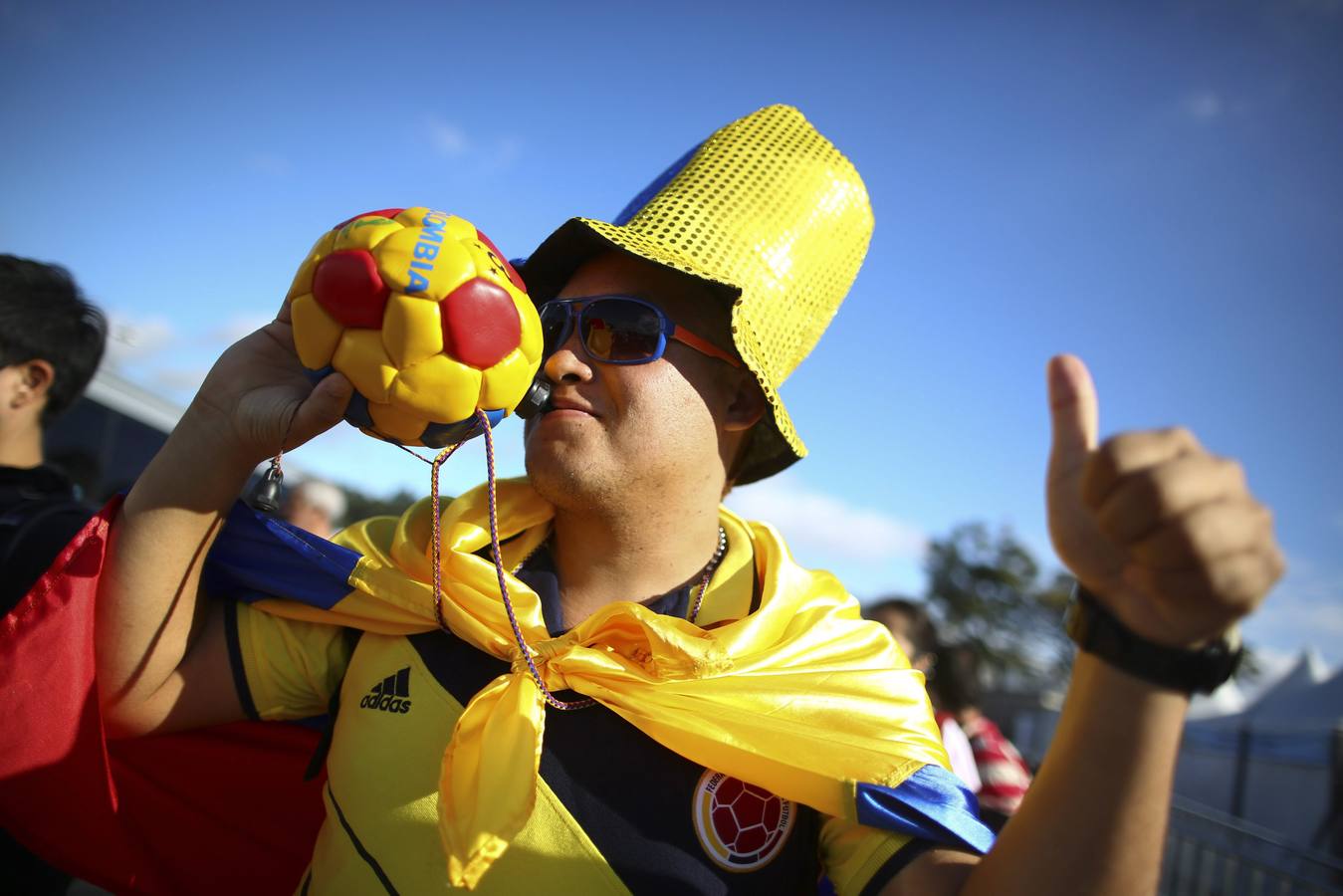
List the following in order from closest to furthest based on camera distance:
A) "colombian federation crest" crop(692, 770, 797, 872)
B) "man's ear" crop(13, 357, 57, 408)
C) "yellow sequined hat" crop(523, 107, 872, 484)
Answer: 1. "colombian federation crest" crop(692, 770, 797, 872)
2. "yellow sequined hat" crop(523, 107, 872, 484)
3. "man's ear" crop(13, 357, 57, 408)

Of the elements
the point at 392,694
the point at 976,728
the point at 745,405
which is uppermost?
the point at 745,405

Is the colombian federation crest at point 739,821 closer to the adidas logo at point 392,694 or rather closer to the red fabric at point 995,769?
the adidas logo at point 392,694

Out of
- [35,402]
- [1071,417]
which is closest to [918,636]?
[1071,417]

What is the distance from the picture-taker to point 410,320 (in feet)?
5.03

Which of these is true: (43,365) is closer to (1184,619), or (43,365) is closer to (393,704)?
(393,704)

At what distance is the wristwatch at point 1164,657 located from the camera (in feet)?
3.99

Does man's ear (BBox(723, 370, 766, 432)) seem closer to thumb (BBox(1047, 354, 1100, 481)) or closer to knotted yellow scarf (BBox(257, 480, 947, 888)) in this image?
knotted yellow scarf (BBox(257, 480, 947, 888))

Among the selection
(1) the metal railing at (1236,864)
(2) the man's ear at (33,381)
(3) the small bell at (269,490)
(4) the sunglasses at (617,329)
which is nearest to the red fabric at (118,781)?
(3) the small bell at (269,490)

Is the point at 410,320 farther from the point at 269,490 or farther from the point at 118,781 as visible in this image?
the point at 118,781

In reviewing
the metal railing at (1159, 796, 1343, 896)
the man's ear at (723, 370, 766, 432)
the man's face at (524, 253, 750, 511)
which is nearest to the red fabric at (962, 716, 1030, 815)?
the metal railing at (1159, 796, 1343, 896)

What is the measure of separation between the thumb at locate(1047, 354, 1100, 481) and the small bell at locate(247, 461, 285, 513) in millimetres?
1426

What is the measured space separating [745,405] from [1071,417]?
1283 mm

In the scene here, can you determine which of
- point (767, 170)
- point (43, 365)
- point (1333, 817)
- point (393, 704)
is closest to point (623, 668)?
point (393, 704)

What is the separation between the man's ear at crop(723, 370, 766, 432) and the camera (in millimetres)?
2488
